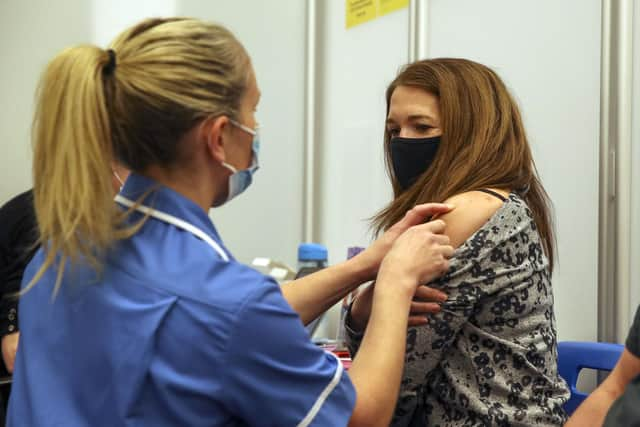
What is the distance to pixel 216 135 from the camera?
1.00 metres

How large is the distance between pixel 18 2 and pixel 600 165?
85.6 inches

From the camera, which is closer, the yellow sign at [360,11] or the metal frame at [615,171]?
the metal frame at [615,171]

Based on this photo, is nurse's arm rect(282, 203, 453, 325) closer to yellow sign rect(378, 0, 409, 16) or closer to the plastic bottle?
the plastic bottle

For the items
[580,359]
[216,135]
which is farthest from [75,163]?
[580,359]

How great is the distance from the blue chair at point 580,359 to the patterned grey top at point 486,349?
454mm

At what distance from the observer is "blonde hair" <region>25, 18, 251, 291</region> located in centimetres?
94

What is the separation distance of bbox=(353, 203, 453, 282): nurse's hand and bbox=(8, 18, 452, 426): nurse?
0.39 metres

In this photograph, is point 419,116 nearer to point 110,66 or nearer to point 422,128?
point 422,128

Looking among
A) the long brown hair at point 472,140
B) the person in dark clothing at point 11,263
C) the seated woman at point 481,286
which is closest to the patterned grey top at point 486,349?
the seated woman at point 481,286

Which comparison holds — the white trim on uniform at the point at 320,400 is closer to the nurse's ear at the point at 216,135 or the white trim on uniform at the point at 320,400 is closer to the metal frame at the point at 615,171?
the nurse's ear at the point at 216,135

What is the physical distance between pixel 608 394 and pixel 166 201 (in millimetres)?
723

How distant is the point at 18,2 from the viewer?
281 centimetres

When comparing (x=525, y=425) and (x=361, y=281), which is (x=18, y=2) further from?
(x=525, y=425)

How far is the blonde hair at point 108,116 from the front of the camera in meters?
0.94
